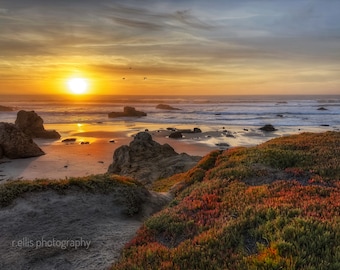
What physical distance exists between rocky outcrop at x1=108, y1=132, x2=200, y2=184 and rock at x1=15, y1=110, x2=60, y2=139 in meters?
17.7

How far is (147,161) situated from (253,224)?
1570 cm

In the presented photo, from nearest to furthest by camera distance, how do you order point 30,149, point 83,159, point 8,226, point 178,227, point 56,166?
point 178,227 < point 8,226 < point 56,166 < point 83,159 < point 30,149

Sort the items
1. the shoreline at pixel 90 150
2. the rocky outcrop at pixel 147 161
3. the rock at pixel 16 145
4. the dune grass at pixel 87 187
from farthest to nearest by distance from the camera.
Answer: the rock at pixel 16 145 → the shoreline at pixel 90 150 → the rocky outcrop at pixel 147 161 → the dune grass at pixel 87 187

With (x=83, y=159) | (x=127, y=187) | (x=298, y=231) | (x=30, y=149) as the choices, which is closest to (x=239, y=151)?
(x=127, y=187)

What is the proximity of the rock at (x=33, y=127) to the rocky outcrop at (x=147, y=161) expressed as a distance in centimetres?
1766

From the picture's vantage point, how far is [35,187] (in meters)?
11.1

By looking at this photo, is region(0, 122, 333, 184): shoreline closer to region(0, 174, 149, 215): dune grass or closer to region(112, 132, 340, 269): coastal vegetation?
region(0, 174, 149, 215): dune grass

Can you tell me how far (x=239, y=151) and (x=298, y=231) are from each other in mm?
9682

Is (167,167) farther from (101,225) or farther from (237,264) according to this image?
(237,264)

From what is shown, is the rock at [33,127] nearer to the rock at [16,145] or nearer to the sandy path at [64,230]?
the rock at [16,145]

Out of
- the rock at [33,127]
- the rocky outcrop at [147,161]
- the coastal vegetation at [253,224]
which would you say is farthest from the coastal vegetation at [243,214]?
the rock at [33,127]

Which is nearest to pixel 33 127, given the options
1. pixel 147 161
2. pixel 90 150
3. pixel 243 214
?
pixel 90 150

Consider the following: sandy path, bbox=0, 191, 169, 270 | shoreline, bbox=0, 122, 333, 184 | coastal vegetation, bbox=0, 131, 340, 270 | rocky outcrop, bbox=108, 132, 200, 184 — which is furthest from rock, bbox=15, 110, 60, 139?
sandy path, bbox=0, 191, 169, 270

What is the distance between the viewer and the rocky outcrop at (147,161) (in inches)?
824
